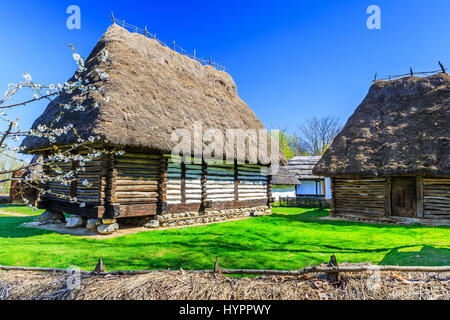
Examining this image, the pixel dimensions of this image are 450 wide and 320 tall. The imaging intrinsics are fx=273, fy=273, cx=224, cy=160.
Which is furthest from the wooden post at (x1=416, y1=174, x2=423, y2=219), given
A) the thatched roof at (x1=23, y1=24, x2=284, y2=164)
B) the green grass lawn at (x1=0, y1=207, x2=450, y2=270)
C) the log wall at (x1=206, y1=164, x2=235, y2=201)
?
the thatched roof at (x1=23, y1=24, x2=284, y2=164)

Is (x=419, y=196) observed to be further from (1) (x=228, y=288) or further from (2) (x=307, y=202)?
(1) (x=228, y=288)

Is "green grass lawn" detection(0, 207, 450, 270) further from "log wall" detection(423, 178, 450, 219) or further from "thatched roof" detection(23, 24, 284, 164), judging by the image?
"thatched roof" detection(23, 24, 284, 164)

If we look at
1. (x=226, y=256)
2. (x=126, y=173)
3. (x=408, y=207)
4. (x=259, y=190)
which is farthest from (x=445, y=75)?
(x=126, y=173)

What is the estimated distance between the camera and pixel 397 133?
13844 mm

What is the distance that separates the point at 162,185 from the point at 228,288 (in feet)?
28.0

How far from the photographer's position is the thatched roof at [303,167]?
1110 inches

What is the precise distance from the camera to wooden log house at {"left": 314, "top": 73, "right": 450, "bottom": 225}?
12125mm

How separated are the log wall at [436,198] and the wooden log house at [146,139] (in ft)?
25.1

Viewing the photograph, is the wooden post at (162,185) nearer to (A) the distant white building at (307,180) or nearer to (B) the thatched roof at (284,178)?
(B) the thatched roof at (284,178)

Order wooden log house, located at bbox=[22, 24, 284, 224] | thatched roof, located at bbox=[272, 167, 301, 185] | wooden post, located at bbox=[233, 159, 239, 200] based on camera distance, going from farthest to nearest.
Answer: thatched roof, located at bbox=[272, 167, 301, 185]
wooden post, located at bbox=[233, 159, 239, 200]
wooden log house, located at bbox=[22, 24, 284, 224]

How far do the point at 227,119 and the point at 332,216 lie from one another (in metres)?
7.86

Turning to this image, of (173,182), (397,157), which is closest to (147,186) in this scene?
(173,182)

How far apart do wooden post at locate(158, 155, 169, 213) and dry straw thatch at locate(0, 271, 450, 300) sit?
25.7ft
